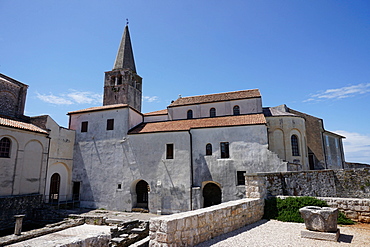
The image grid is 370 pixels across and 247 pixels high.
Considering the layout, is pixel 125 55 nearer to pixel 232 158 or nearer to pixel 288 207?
pixel 232 158

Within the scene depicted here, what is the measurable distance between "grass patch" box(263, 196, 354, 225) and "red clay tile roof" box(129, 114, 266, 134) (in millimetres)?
10696

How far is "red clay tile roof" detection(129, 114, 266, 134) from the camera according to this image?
2017cm

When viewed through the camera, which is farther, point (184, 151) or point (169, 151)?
point (169, 151)

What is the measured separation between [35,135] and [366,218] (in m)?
22.7

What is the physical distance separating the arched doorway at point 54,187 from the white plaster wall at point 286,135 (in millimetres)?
21168

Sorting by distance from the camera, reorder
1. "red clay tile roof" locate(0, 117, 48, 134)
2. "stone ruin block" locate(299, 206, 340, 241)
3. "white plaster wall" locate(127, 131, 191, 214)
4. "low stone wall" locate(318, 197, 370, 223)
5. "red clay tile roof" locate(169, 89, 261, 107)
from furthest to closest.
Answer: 1. "red clay tile roof" locate(169, 89, 261, 107)
2. "white plaster wall" locate(127, 131, 191, 214)
3. "red clay tile roof" locate(0, 117, 48, 134)
4. "low stone wall" locate(318, 197, 370, 223)
5. "stone ruin block" locate(299, 206, 340, 241)

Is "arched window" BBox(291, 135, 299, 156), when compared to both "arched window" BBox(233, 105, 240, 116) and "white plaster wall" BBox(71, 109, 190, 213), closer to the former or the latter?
"arched window" BBox(233, 105, 240, 116)

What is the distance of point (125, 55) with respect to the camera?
3303cm

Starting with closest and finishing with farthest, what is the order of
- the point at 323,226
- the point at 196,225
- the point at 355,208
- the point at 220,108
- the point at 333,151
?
1. the point at 196,225
2. the point at 323,226
3. the point at 355,208
4. the point at 220,108
5. the point at 333,151

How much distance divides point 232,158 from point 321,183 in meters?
6.63

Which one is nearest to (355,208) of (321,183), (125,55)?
(321,183)

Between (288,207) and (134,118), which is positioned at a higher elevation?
(134,118)

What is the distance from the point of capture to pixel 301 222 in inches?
332

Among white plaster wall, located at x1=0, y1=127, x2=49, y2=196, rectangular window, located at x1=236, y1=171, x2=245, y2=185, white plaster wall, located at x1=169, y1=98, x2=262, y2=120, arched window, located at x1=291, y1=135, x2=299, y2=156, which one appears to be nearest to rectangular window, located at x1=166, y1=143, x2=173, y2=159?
white plaster wall, located at x1=169, y1=98, x2=262, y2=120
